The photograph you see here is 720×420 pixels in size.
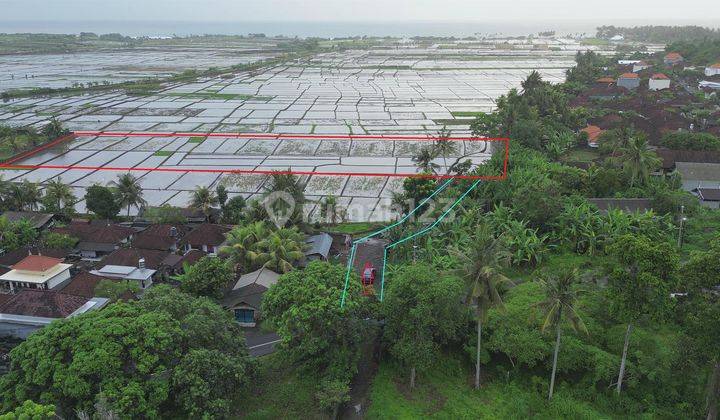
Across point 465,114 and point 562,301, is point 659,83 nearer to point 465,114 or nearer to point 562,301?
point 465,114

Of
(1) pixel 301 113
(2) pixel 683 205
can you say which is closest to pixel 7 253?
(2) pixel 683 205

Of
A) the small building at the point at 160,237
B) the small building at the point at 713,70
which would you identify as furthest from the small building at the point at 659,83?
the small building at the point at 160,237

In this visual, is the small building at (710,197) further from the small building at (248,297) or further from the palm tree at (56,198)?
the palm tree at (56,198)

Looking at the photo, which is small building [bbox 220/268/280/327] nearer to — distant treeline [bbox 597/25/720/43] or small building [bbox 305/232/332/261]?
small building [bbox 305/232/332/261]

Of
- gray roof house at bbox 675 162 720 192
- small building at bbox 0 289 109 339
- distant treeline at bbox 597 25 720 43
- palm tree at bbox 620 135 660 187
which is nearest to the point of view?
small building at bbox 0 289 109 339

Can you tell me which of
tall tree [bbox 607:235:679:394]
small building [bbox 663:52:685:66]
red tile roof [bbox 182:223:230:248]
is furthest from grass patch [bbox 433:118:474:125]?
small building [bbox 663:52:685:66]

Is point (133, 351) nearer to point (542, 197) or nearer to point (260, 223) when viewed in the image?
point (260, 223)
